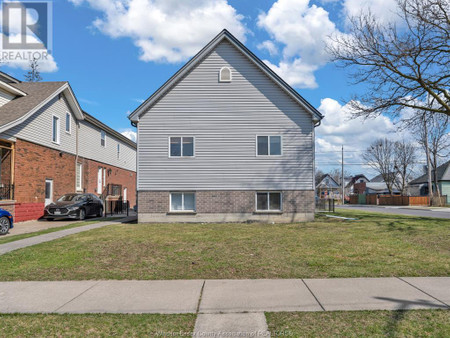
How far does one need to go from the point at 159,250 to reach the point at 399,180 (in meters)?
62.3

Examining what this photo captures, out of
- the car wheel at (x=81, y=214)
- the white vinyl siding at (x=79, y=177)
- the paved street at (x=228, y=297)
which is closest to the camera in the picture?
the paved street at (x=228, y=297)

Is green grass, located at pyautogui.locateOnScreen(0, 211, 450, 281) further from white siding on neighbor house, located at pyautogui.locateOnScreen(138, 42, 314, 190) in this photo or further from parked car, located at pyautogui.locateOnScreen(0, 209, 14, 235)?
white siding on neighbor house, located at pyautogui.locateOnScreen(138, 42, 314, 190)

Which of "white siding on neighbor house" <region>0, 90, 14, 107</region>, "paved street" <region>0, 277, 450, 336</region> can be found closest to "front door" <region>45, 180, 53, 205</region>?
"white siding on neighbor house" <region>0, 90, 14, 107</region>

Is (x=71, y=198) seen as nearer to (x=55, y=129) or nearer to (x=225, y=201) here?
(x=55, y=129)

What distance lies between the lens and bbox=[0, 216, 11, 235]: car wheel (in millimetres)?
12308

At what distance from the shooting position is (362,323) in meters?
4.36

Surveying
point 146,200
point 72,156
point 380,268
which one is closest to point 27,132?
point 72,156

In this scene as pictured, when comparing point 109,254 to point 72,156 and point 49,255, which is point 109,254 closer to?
point 49,255

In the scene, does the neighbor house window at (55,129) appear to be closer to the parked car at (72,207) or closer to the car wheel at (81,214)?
the parked car at (72,207)

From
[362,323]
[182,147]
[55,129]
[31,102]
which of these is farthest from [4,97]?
[362,323]

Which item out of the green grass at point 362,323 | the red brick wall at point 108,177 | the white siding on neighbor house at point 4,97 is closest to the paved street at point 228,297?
the green grass at point 362,323

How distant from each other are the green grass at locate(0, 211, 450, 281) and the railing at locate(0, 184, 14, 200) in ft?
19.7

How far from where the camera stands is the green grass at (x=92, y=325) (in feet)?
13.5

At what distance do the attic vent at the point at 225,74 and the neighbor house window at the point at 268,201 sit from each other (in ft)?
19.2
